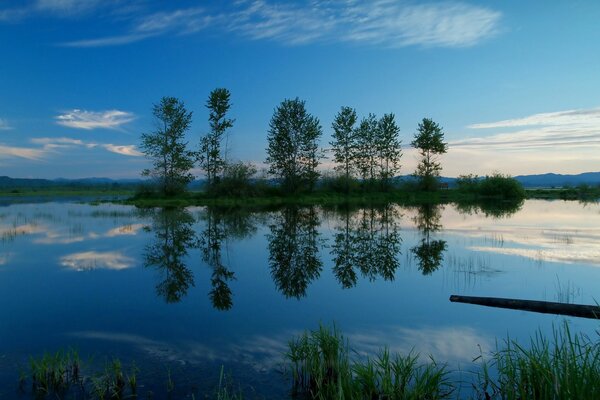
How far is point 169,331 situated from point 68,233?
54.3ft

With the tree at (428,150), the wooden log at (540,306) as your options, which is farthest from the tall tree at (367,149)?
the wooden log at (540,306)

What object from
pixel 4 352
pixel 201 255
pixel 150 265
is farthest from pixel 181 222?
pixel 4 352

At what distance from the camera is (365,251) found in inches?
675

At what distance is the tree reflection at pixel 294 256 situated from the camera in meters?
12.2

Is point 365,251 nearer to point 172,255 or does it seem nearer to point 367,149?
point 172,255

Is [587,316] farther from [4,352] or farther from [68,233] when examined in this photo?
[68,233]

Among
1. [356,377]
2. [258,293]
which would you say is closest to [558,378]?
[356,377]

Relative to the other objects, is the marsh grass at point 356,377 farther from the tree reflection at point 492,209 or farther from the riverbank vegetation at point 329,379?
the tree reflection at point 492,209

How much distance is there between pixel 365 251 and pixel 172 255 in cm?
767

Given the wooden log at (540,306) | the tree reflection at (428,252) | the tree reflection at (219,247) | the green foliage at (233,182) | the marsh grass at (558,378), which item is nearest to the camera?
the marsh grass at (558,378)

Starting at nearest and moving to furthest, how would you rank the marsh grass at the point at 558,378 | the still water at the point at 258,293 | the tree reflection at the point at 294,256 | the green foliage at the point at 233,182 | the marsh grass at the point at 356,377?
the marsh grass at the point at 558,378, the marsh grass at the point at 356,377, the still water at the point at 258,293, the tree reflection at the point at 294,256, the green foliage at the point at 233,182

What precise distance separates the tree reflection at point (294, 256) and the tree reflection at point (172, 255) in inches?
109

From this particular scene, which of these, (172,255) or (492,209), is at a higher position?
(492,209)

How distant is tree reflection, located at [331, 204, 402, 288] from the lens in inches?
526
